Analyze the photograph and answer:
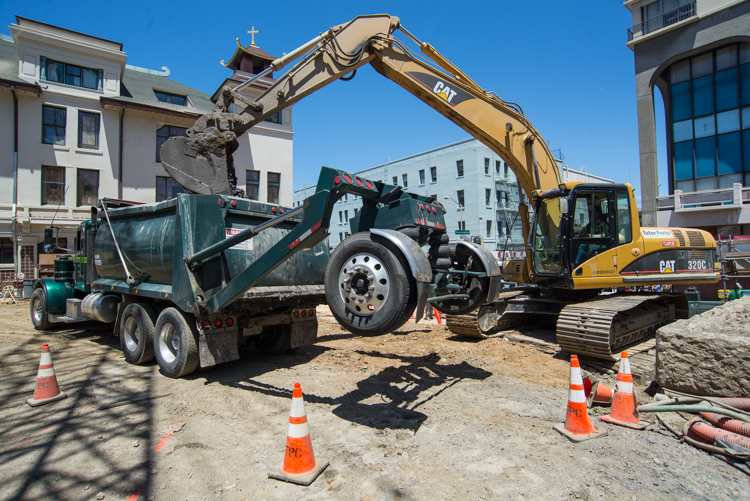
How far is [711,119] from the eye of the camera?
23.1 m

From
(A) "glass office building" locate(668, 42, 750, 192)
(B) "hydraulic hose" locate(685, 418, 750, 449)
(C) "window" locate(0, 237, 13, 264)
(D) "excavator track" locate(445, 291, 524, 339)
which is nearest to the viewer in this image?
(B) "hydraulic hose" locate(685, 418, 750, 449)

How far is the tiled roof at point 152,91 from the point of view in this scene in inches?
881

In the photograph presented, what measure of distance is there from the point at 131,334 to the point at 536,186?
7729 mm

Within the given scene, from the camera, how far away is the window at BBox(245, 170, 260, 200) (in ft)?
78.8

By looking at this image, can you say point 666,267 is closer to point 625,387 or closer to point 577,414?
point 625,387

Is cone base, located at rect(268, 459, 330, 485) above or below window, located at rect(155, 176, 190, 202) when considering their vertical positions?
below

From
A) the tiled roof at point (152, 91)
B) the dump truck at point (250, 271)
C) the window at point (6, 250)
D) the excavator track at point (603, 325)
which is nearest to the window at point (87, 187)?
the window at point (6, 250)

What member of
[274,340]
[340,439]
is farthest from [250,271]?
[274,340]

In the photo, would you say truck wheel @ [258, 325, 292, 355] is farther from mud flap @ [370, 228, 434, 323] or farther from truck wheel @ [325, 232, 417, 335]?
mud flap @ [370, 228, 434, 323]

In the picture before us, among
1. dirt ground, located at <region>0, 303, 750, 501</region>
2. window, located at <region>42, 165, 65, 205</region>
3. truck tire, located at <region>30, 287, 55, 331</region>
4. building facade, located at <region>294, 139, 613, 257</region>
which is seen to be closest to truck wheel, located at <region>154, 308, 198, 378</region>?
dirt ground, located at <region>0, 303, 750, 501</region>

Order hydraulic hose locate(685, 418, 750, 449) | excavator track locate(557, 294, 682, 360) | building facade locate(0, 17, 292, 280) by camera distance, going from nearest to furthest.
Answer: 1. hydraulic hose locate(685, 418, 750, 449)
2. excavator track locate(557, 294, 682, 360)
3. building facade locate(0, 17, 292, 280)

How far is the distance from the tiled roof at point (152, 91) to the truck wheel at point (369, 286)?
21.7 m

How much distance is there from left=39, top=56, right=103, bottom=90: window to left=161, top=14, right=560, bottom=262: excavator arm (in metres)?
19.0

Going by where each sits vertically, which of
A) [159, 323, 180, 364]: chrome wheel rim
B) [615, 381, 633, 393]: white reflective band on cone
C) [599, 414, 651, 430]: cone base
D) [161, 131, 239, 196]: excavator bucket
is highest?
[161, 131, 239, 196]: excavator bucket
